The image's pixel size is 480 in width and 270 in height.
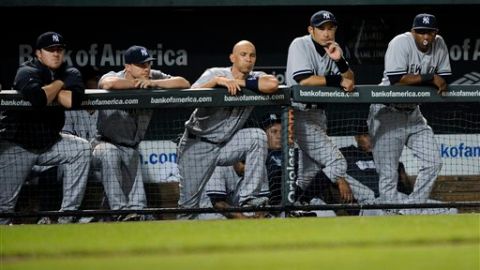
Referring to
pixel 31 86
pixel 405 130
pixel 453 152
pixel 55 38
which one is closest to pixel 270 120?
pixel 405 130

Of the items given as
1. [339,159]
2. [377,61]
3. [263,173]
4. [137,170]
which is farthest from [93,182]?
[377,61]

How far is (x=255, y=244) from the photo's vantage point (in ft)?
23.7

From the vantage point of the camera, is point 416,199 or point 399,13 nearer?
point 416,199

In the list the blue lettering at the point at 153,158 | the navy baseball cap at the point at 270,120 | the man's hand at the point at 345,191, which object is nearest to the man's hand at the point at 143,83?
the blue lettering at the point at 153,158

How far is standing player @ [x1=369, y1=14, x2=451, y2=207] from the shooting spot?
32.7 ft

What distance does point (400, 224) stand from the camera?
848 centimetres

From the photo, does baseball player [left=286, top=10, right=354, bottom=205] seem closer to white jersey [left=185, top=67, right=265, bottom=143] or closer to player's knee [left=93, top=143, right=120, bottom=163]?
white jersey [left=185, top=67, right=265, bottom=143]

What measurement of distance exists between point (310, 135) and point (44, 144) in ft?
7.70

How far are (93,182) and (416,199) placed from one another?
9.48 feet

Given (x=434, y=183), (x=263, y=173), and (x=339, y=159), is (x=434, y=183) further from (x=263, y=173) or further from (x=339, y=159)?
(x=263, y=173)

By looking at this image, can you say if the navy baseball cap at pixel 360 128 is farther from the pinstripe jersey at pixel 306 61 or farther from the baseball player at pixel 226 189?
the baseball player at pixel 226 189

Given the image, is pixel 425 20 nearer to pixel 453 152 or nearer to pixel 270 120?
pixel 453 152

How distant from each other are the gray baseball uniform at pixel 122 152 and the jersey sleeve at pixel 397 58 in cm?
222

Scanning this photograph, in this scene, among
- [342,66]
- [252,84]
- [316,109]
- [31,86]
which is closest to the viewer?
[31,86]
